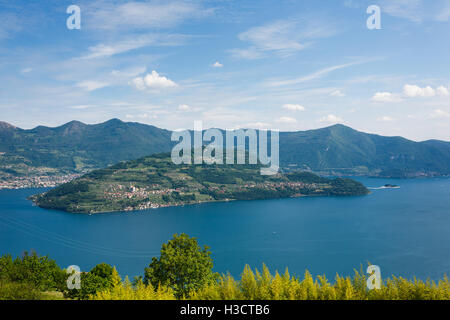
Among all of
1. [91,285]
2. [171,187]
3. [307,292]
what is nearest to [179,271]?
[91,285]

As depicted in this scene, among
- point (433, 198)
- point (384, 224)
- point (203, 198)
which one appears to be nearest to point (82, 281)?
point (384, 224)

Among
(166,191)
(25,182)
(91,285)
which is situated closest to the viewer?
(91,285)

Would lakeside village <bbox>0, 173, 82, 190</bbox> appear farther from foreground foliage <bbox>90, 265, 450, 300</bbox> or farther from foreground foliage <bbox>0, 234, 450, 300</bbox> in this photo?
foreground foliage <bbox>90, 265, 450, 300</bbox>

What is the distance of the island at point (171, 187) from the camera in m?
119

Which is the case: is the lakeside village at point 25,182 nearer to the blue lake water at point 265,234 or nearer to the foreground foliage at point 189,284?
the blue lake water at point 265,234

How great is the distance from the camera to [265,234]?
77.8 metres

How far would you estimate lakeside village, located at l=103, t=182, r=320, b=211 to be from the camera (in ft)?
396

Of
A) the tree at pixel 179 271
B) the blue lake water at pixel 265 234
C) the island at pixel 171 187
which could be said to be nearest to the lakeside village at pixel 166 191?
the island at pixel 171 187

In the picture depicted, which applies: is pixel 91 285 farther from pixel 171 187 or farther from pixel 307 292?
pixel 171 187

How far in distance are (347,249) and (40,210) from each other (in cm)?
9460

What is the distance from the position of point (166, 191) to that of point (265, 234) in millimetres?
65690

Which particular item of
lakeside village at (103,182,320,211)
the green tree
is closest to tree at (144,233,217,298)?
the green tree

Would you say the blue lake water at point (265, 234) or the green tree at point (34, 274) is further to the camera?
the blue lake water at point (265, 234)

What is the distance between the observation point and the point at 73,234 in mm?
78812
